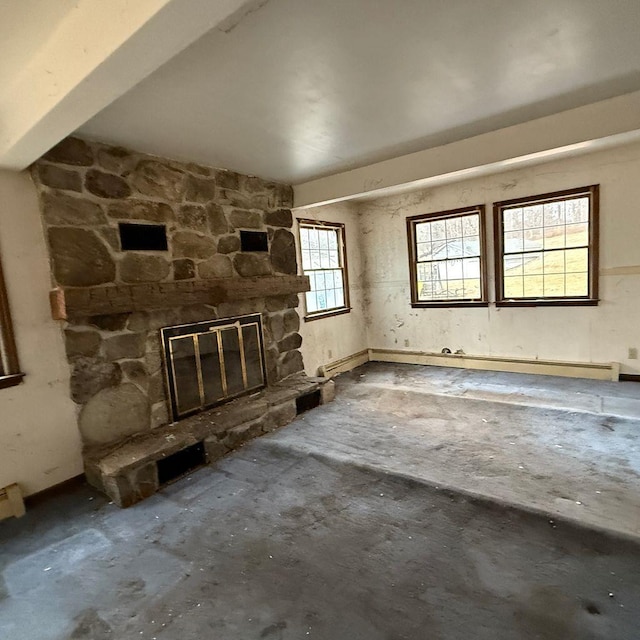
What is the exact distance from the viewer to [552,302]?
4.50 metres

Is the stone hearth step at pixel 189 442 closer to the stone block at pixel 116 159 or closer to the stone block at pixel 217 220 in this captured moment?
the stone block at pixel 217 220

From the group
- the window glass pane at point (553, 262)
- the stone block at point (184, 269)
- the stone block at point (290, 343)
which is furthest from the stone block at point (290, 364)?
the window glass pane at point (553, 262)

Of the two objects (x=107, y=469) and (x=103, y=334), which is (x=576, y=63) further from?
(x=107, y=469)

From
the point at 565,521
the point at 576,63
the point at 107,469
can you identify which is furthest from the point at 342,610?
the point at 576,63

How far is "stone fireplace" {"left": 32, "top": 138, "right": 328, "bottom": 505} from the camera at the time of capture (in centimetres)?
261

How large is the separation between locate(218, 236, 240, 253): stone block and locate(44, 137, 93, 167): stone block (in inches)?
47.3

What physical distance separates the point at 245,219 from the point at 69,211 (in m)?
1.59

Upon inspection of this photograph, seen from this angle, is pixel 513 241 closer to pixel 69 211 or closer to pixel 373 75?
pixel 373 75

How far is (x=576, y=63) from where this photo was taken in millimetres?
2098

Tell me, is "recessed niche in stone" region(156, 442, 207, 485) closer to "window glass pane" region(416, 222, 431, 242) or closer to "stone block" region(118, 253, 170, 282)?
"stone block" region(118, 253, 170, 282)

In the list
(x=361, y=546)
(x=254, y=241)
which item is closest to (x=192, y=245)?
(x=254, y=241)

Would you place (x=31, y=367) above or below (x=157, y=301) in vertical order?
below

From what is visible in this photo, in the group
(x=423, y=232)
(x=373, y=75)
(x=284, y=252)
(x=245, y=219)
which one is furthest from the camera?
(x=423, y=232)

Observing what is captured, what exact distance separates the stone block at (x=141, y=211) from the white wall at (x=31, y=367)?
0.49m
